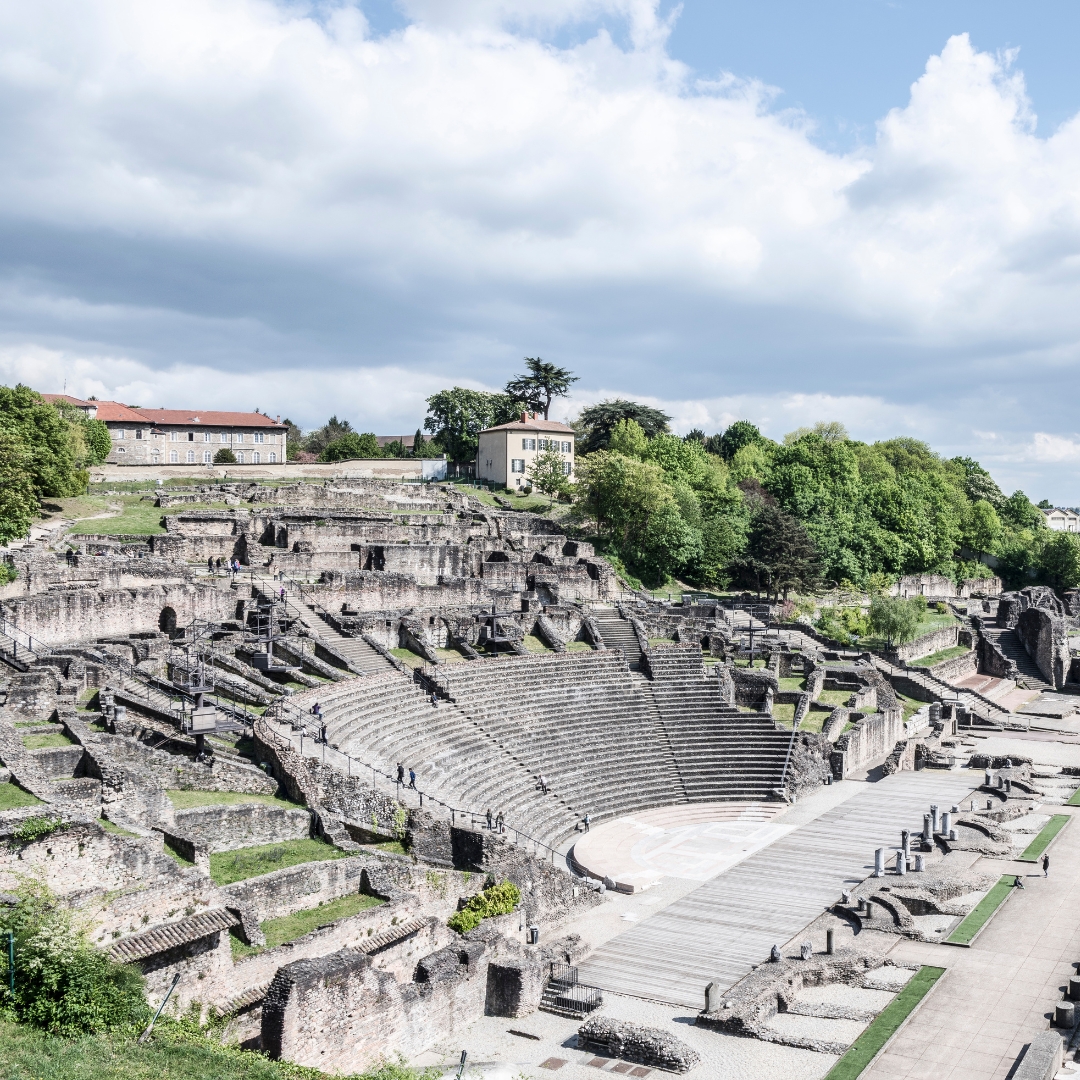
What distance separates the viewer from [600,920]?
2675 centimetres

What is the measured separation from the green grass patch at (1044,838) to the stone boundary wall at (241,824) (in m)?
22.0

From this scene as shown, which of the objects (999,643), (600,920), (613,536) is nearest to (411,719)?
(600,920)

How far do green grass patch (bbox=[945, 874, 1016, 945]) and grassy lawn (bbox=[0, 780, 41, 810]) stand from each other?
69.7 feet

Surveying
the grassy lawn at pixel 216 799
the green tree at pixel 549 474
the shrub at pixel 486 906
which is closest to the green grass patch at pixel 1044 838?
the shrub at pixel 486 906

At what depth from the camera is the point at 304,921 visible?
20375mm

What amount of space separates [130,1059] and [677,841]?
21.6 metres

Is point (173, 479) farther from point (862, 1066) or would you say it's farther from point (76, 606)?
point (862, 1066)

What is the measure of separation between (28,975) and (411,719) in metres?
20.1

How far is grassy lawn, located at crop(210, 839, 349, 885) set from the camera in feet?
69.4

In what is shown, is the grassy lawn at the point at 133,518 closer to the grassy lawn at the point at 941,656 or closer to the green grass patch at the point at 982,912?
the green grass patch at the point at 982,912

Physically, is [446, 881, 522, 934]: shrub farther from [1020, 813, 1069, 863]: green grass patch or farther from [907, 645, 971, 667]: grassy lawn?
[907, 645, 971, 667]: grassy lawn

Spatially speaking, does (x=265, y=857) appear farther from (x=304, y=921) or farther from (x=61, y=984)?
(x=61, y=984)

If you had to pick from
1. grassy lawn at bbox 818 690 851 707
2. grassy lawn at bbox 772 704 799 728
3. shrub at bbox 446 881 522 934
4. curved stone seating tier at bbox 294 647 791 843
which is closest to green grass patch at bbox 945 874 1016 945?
curved stone seating tier at bbox 294 647 791 843

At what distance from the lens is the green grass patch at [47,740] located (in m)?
24.2
